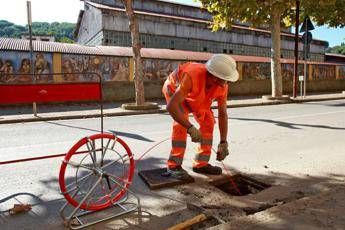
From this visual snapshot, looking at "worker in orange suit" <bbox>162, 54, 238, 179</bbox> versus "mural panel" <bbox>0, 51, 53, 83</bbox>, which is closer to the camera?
"worker in orange suit" <bbox>162, 54, 238, 179</bbox>

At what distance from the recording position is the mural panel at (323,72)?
27.7 m

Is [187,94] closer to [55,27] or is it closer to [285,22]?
[285,22]

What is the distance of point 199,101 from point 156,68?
51.8 feet

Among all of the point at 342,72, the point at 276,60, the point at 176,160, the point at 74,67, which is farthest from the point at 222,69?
the point at 342,72

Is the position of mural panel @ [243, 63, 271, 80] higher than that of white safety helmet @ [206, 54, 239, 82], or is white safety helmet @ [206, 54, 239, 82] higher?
mural panel @ [243, 63, 271, 80]

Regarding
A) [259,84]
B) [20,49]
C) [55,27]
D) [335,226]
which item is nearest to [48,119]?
[20,49]

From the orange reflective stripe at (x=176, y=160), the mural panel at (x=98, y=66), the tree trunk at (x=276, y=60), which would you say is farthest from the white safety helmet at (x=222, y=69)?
the tree trunk at (x=276, y=60)

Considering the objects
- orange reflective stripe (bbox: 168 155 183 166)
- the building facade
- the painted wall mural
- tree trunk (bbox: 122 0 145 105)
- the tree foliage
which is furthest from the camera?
the tree foliage

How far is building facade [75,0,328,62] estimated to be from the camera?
1372 inches

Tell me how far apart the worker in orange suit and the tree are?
44.4 ft

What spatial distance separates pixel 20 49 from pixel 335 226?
15875 millimetres

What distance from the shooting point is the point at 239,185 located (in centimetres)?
500

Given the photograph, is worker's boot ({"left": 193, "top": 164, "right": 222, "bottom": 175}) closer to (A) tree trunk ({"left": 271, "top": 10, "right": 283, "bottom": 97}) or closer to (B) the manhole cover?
(B) the manhole cover

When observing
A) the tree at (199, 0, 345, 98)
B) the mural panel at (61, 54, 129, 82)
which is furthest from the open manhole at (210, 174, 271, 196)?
the tree at (199, 0, 345, 98)
